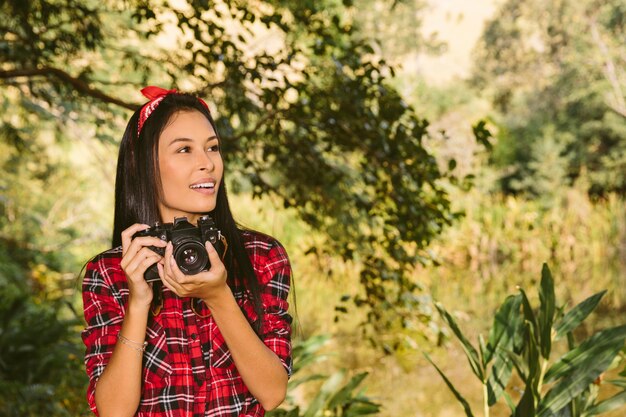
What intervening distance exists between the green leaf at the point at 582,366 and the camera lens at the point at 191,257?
153 centimetres

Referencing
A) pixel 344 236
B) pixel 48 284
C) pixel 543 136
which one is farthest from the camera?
pixel 543 136

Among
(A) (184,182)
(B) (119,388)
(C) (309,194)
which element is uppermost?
(C) (309,194)

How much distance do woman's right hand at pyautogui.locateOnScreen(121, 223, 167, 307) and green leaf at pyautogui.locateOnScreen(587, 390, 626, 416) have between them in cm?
163

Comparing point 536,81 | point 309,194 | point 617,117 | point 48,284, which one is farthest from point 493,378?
point 536,81

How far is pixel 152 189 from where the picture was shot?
1547 mm

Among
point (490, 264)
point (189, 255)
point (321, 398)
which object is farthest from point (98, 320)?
point (490, 264)

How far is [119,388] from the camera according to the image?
1337mm

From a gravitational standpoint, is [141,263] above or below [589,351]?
above

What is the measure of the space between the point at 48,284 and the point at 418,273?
16.2 feet

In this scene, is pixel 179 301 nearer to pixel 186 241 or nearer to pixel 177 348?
pixel 177 348

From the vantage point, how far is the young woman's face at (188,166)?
1.50 metres

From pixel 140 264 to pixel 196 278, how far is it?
0.13m

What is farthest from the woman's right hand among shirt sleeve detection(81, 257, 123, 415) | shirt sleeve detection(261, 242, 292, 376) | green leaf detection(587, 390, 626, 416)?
green leaf detection(587, 390, 626, 416)

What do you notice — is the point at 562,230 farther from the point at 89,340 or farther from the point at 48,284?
the point at 89,340
